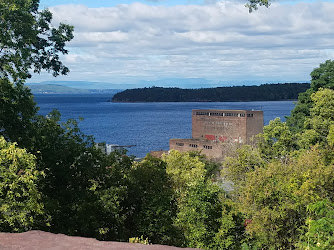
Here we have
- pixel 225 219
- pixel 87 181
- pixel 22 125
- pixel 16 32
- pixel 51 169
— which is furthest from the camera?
pixel 225 219

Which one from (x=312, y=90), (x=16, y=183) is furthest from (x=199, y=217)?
(x=312, y=90)

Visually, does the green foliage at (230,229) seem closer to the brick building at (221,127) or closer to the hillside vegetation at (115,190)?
the hillside vegetation at (115,190)

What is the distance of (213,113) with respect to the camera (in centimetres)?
13175

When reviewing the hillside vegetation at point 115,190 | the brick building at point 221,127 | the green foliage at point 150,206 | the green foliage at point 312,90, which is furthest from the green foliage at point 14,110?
the brick building at point 221,127

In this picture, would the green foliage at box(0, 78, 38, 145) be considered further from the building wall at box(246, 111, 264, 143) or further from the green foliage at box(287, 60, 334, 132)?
the building wall at box(246, 111, 264, 143)

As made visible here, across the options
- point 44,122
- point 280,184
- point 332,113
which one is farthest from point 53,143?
point 332,113

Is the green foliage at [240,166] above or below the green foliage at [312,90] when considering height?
below

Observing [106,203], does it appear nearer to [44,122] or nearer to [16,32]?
[44,122]

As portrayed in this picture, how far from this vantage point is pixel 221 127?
127 metres

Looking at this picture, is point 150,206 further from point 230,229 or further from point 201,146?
point 201,146

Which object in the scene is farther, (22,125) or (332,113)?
(332,113)

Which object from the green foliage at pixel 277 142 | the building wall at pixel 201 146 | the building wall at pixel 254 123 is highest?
the green foliage at pixel 277 142

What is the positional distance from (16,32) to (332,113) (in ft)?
82.4

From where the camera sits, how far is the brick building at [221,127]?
106250mm
